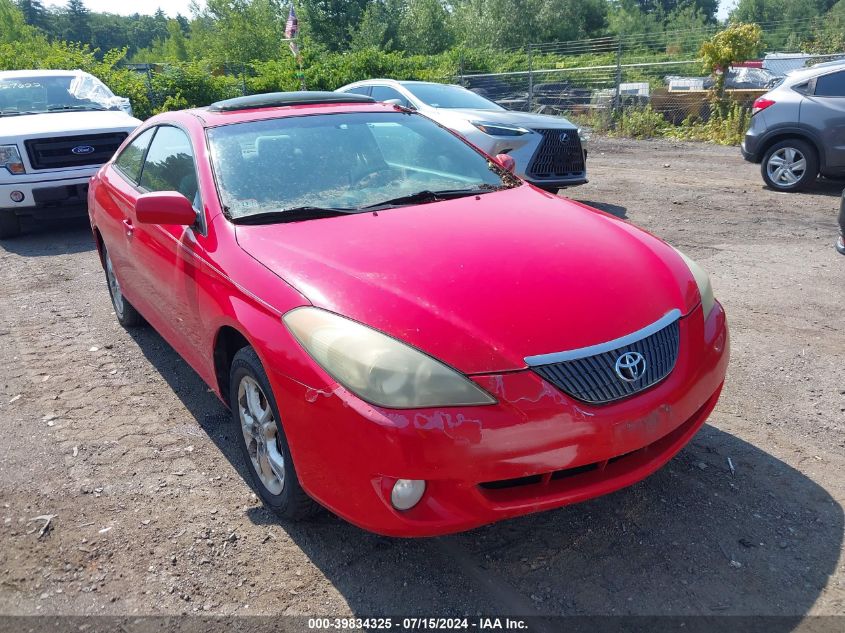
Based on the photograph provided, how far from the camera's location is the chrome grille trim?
7.84ft

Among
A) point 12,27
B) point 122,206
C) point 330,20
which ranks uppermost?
point 12,27

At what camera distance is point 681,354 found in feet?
8.80

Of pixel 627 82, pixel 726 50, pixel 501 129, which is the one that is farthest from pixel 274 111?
pixel 627 82

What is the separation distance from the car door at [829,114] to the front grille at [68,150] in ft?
27.5

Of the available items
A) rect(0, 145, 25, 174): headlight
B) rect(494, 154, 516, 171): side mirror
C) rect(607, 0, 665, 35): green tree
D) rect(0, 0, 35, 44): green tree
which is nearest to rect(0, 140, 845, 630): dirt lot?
rect(494, 154, 516, 171): side mirror

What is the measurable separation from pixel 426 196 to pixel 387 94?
7041mm

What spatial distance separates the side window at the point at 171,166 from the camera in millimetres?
3666

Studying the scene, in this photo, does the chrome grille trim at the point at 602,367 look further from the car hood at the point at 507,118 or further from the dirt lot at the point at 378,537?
the car hood at the point at 507,118

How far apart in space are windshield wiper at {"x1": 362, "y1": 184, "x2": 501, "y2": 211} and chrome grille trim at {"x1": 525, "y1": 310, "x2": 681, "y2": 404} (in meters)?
1.33

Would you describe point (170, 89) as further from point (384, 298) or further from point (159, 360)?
point (384, 298)

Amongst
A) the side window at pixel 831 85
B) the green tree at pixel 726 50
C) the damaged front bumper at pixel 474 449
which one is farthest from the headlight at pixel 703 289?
the green tree at pixel 726 50

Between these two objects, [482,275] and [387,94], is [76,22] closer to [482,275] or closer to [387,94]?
[387,94]

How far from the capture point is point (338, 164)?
366cm

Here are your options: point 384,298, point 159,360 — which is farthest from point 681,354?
point 159,360
